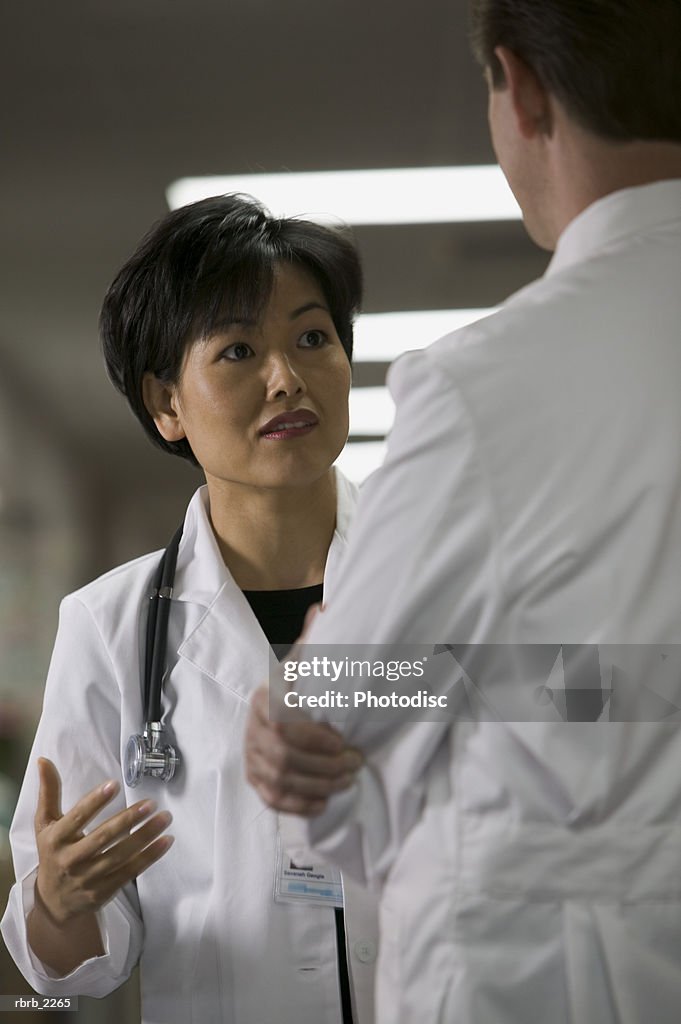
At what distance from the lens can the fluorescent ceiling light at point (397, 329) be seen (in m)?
1.76

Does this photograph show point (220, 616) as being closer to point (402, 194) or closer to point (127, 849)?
point (127, 849)

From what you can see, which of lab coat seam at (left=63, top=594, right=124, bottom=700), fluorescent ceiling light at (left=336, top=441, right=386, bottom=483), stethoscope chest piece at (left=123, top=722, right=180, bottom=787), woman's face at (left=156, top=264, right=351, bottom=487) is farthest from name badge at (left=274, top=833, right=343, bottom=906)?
fluorescent ceiling light at (left=336, top=441, right=386, bottom=483)

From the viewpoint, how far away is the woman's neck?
136cm

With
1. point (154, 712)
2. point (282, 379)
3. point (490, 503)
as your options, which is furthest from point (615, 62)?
point (154, 712)

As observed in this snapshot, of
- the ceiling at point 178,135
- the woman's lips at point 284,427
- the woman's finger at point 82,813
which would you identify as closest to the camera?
the woman's finger at point 82,813

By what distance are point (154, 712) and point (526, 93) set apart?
0.82 meters

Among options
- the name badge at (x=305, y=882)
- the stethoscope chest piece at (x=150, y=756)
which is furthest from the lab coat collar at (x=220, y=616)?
the name badge at (x=305, y=882)

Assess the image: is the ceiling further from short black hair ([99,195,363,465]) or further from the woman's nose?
the woman's nose

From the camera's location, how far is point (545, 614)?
752mm

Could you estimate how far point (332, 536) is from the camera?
1.38 meters

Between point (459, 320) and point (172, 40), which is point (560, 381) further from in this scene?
point (172, 40)

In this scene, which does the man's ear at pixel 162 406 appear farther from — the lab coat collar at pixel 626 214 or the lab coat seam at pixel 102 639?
the lab coat collar at pixel 626 214

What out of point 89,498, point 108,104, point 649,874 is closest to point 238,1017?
point 649,874

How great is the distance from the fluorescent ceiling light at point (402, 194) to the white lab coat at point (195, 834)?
670mm
